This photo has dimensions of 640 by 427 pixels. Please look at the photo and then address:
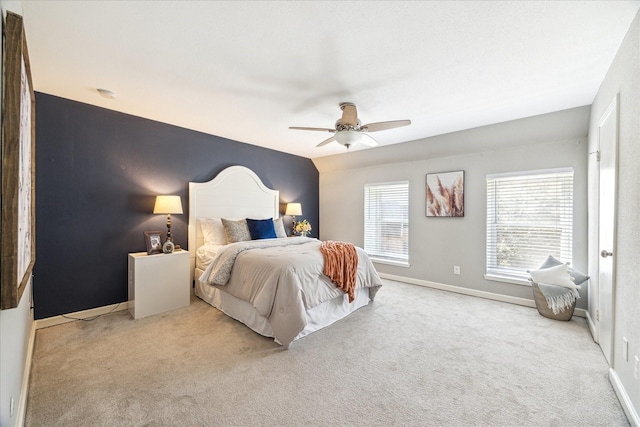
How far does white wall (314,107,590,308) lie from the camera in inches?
127

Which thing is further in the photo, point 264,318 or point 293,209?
point 293,209

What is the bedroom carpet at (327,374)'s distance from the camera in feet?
5.38

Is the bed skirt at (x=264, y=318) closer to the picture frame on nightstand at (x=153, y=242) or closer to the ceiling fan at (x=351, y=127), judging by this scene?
the picture frame on nightstand at (x=153, y=242)

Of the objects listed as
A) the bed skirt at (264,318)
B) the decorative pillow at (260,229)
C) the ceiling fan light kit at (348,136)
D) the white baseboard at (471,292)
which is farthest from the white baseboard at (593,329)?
the decorative pillow at (260,229)

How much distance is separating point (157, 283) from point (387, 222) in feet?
12.1

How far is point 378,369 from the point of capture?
83.1 inches

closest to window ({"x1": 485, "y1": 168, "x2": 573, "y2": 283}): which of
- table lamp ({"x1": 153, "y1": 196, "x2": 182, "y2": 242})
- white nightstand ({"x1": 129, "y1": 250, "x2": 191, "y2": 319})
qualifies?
white nightstand ({"x1": 129, "y1": 250, "x2": 191, "y2": 319})

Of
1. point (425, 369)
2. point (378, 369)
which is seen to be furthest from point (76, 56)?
point (425, 369)

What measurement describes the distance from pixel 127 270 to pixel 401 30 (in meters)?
3.84

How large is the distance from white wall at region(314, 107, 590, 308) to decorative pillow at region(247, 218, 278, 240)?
1858mm

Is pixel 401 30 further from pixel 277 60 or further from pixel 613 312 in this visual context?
pixel 613 312

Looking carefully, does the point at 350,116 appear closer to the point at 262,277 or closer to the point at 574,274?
the point at 262,277

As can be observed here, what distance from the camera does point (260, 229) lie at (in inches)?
163

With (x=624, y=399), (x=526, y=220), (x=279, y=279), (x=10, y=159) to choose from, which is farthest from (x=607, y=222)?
(x=10, y=159)
